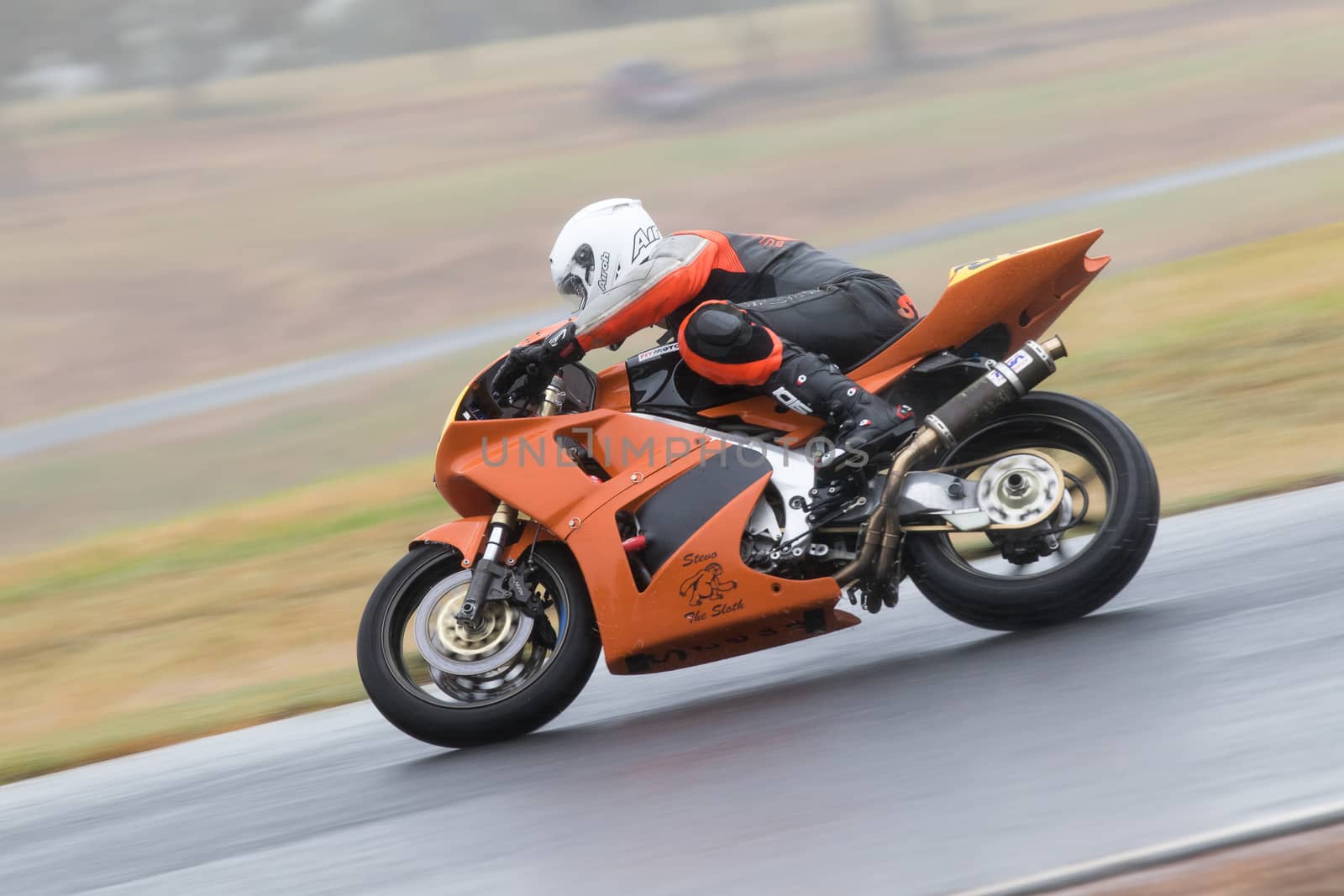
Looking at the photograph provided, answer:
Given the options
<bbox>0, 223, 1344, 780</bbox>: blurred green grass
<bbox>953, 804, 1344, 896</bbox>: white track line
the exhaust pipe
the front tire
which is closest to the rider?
the exhaust pipe

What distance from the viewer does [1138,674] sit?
4.03m

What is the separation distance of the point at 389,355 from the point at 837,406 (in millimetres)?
13469

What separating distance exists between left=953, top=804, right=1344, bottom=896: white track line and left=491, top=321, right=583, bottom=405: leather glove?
240 cm

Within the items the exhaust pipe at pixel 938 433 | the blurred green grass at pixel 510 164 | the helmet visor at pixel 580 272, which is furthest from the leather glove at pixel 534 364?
the blurred green grass at pixel 510 164

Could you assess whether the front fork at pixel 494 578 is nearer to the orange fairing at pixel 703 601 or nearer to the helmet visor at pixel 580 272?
the orange fairing at pixel 703 601

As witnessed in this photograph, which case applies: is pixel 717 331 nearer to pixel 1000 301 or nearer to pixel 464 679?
pixel 1000 301

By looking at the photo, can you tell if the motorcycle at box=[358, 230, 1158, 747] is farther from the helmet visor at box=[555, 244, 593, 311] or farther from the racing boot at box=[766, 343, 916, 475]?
the helmet visor at box=[555, 244, 593, 311]

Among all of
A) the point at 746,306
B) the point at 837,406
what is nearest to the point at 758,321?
the point at 746,306

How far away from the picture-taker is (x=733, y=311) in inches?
187

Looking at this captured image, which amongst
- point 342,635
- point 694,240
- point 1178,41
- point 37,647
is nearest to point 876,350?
point 694,240

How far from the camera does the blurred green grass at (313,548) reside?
22.4 ft

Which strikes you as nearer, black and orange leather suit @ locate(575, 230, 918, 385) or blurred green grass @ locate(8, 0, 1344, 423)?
black and orange leather suit @ locate(575, 230, 918, 385)

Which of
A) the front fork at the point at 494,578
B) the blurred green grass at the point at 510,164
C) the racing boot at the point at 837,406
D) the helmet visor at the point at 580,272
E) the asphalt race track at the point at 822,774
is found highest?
the blurred green grass at the point at 510,164

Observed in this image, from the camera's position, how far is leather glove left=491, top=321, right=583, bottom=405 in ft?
15.7
